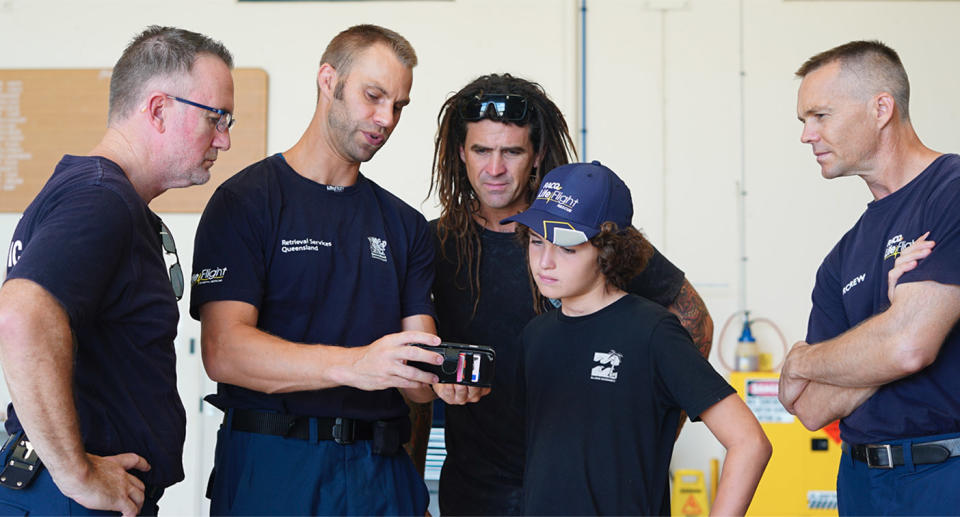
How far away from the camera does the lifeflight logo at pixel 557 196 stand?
2.07 metres

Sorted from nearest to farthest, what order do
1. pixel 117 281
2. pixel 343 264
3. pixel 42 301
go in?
pixel 42 301, pixel 117 281, pixel 343 264

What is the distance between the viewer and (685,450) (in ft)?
15.3

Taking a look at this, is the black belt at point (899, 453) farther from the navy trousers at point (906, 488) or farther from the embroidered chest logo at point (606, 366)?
the embroidered chest logo at point (606, 366)

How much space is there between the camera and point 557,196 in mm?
2102

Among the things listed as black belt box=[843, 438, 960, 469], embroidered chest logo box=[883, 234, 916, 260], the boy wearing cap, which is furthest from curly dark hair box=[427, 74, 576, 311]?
black belt box=[843, 438, 960, 469]

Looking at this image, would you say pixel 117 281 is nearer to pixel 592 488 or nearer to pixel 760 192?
pixel 592 488

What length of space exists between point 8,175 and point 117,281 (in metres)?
3.85

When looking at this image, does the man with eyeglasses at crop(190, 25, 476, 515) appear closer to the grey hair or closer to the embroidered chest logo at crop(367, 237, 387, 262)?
the embroidered chest logo at crop(367, 237, 387, 262)

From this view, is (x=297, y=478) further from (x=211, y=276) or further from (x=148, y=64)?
(x=148, y=64)

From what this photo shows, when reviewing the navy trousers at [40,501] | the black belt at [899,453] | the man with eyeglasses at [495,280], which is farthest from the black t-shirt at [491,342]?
the navy trousers at [40,501]

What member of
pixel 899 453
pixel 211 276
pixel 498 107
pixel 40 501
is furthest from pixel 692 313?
pixel 40 501

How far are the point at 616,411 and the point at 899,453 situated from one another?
0.74 metres

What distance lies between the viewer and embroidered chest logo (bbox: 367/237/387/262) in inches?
83.0

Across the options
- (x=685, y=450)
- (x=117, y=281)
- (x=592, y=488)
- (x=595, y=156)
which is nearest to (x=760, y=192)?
(x=595, y=156)
